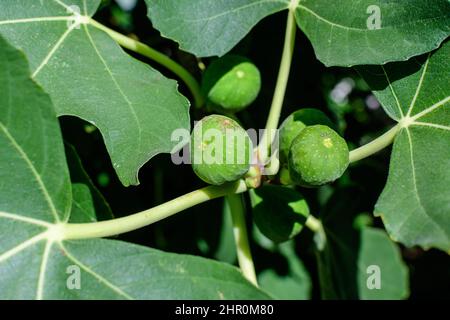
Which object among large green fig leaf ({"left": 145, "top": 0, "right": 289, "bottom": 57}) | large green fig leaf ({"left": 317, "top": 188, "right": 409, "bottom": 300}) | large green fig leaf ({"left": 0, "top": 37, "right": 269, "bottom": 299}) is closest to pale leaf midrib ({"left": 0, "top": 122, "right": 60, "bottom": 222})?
large green fig leaf ({"left": 0, "top": 37, "right": 269, "bottom": 299})

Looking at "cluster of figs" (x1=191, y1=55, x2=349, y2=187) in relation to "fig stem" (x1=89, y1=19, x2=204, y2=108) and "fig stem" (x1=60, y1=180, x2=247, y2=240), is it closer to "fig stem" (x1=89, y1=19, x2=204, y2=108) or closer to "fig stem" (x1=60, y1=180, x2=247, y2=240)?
"fig stem" (x1=60, y1=180, x2=247, y2=240)

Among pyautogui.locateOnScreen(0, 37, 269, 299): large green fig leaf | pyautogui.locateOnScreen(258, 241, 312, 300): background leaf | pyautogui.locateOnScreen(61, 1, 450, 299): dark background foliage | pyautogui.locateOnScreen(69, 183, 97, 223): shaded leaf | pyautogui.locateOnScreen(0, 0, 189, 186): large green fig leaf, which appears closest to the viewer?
pyautogui.locateOnScreen(0, 37, 269, 299): large green fig leaf

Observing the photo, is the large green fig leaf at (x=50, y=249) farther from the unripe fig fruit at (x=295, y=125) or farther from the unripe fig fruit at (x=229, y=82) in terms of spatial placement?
the unripe fig fruit at (x=229, y=82)

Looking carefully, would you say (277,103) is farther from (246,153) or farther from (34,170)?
(34,170)

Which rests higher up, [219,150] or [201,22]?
[201,22]

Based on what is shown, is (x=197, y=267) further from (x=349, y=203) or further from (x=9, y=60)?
(x=349, y=203)

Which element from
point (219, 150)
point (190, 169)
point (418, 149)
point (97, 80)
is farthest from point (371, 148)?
point (190, 169)
